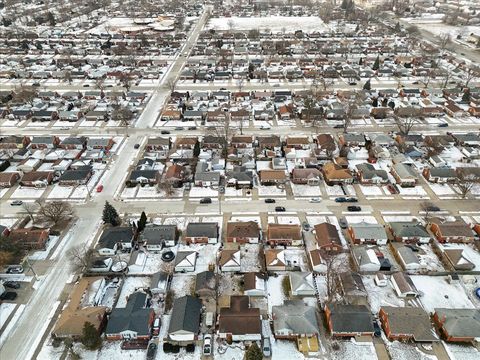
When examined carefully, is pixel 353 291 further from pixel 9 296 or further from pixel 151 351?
pixel 9 296

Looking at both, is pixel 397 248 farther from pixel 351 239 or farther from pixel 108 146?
pixel 108 146

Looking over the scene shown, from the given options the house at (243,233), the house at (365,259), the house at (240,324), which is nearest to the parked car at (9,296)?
the house at (240,324)

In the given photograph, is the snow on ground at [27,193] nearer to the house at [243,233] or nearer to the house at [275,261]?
the house at [243,233]

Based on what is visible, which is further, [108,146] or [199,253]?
[108,146]

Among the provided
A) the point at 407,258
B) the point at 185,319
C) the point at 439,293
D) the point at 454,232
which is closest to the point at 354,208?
the point at 407,258

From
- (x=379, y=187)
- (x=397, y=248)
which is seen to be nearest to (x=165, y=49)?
(x=379, y=187)

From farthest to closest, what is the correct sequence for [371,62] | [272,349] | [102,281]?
[371,62] < [102,281] < [272,349]

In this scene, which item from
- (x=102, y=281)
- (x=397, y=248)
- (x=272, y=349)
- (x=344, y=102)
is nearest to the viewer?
(x=272, y=349)
